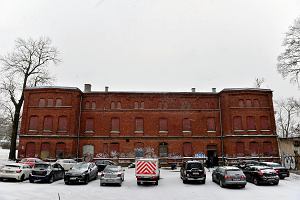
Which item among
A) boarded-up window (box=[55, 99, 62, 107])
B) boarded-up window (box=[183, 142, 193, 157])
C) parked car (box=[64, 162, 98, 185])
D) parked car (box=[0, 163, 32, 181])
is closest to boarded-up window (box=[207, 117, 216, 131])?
boarded-up window (box=[183, 142, 193, 157])

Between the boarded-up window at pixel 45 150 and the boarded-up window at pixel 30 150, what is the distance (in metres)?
1.14

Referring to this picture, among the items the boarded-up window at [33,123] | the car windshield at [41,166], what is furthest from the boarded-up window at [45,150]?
the car windshield at [41,166]

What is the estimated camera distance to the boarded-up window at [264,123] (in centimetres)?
3791

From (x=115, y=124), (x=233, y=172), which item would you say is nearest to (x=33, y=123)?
(x=115, y=124)

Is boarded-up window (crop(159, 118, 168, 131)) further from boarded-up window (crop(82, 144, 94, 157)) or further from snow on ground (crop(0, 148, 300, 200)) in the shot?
snow on ground (crop(0, 148, 300, 200))

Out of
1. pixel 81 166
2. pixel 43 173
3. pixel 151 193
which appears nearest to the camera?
pixel 151 193

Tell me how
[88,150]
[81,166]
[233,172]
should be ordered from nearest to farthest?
[233,172] → [81,166] → [88,150]

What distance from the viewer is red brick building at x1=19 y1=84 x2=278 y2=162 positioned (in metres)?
36.3

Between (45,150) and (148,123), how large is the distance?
1433cm

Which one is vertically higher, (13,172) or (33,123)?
(33,123)

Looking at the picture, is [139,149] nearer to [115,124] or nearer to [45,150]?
[115,124]

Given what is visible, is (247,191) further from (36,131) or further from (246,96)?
(36,131)

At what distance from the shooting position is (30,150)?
35.3 meters

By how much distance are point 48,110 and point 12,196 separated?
23507 millimetres
